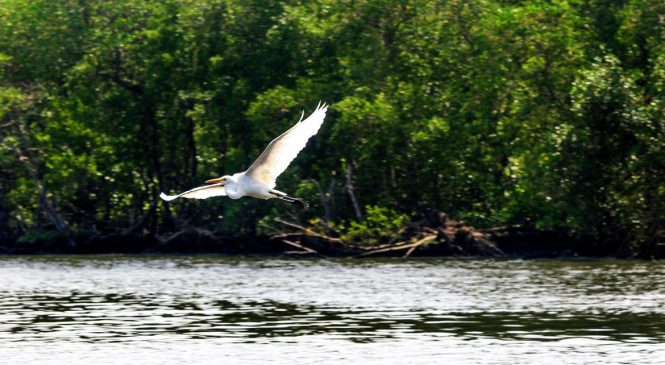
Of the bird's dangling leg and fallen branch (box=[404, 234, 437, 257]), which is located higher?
the bird's dangling leg

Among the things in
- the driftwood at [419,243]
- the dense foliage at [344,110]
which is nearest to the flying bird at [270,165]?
the dense foliage at [344,110]

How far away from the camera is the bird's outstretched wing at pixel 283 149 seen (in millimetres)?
18703

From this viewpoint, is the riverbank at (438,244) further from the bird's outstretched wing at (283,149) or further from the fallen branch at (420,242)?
the bird's outstretched wing at (283,149)

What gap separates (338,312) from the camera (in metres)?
23.7

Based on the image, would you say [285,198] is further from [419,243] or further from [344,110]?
[344,110]

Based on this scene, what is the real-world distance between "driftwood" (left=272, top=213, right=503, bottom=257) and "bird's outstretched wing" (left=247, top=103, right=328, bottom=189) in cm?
1858

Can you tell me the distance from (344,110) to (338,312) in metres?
16.2

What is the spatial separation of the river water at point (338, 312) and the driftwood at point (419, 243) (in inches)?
59.4

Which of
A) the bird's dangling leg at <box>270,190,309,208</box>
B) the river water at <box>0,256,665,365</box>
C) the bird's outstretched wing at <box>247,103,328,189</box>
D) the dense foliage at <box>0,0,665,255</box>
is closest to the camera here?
the river water at <box>0,256,665,365</box>

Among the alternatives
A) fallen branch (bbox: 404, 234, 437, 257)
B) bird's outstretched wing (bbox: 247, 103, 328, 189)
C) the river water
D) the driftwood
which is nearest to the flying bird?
bird's outstretched wing (bbox: 247, 103, 328, 189)

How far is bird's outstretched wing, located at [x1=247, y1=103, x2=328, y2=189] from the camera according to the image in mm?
18703

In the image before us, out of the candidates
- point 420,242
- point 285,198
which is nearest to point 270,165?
point 285,198

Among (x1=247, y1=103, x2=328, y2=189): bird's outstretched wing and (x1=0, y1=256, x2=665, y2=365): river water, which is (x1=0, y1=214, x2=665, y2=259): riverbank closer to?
(x1=0, y1=256, x2=665, y2=365): river water

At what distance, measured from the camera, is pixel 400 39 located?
4234 centimetres
